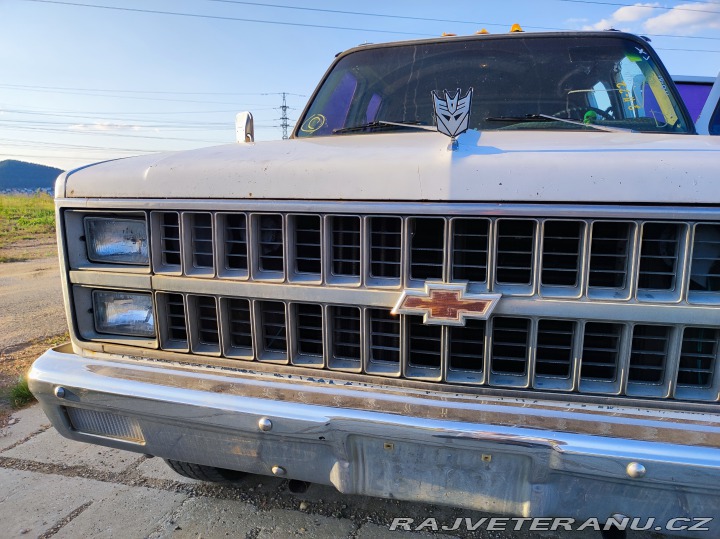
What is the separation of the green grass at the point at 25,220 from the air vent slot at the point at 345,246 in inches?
573

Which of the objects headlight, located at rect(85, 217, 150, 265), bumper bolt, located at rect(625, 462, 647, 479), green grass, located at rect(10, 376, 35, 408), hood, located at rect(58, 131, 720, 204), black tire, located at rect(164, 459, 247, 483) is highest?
hood, located at rect(58, 131, 720, 204)

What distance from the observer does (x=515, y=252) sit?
5.52 ft

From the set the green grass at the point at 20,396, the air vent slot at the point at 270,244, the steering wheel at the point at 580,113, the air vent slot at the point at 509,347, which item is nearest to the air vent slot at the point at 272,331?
the air vent slot at the point at 270,244

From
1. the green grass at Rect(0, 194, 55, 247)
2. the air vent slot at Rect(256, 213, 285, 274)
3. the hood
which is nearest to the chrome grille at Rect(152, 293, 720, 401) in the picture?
the air vent slot at Rect(256, 213, 285, 274)

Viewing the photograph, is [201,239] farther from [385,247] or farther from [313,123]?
[313,123]

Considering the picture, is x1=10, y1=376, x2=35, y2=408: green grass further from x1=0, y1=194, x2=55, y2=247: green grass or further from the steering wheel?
x1=0, y1=194, x2=55, y2=247: green grass

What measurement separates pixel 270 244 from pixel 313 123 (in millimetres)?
1412

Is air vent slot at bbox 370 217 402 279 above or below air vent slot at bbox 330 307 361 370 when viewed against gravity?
above

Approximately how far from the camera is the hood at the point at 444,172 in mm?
1534

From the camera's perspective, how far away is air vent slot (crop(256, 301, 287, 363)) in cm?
198

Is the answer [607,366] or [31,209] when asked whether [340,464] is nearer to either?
[607,366]

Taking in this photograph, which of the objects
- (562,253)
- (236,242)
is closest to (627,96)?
(562,253)

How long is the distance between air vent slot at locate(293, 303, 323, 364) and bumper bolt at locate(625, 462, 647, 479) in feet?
3.50

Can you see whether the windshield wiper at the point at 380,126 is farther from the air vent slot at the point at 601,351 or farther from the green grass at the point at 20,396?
the green grass at the point at 20,396
